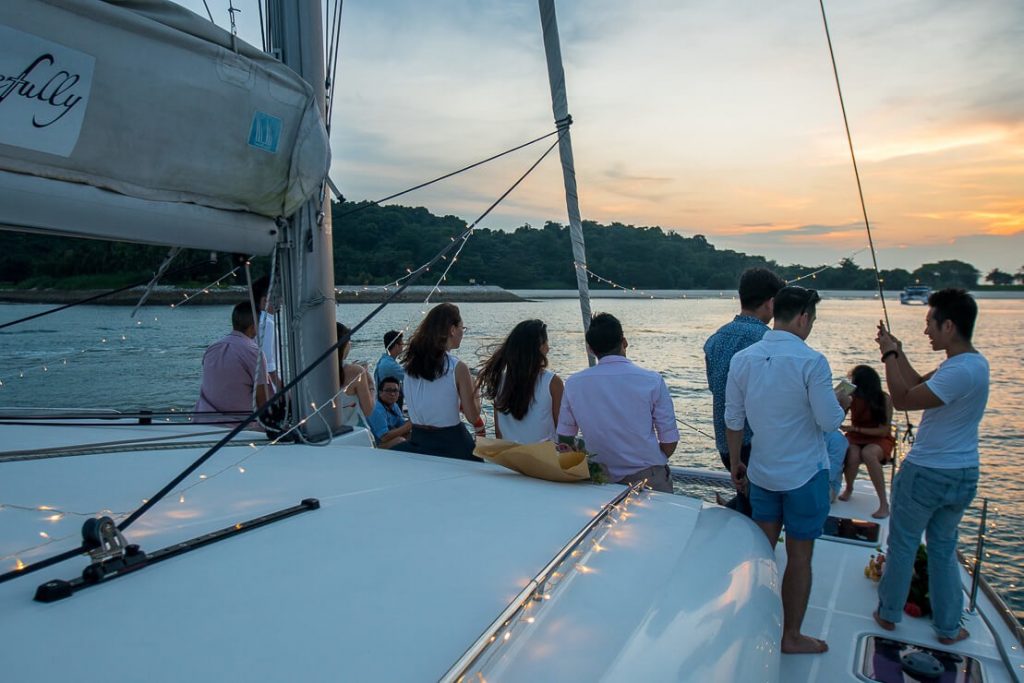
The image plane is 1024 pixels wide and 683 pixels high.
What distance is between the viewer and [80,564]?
1.47 meters

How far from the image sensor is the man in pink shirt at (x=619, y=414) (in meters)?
2.96

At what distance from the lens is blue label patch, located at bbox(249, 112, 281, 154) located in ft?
6.40

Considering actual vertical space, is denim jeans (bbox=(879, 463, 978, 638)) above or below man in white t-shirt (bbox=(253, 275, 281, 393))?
below

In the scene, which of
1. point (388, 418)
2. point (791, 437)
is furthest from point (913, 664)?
point (388, 418)

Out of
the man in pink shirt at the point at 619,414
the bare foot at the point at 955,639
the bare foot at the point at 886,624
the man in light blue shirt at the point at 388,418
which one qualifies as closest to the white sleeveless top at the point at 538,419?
the man in pink shirt at the point at 619,414

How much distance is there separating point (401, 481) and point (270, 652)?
1.07 metres

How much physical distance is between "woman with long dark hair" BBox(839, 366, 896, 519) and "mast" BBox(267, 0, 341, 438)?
400 cm

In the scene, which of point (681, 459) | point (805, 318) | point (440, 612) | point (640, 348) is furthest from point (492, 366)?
point (640, 348)

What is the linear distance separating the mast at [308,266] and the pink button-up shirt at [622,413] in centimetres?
115

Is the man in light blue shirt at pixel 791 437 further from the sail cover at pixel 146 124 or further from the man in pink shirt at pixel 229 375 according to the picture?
the man in pink shirt at pixel 229 375

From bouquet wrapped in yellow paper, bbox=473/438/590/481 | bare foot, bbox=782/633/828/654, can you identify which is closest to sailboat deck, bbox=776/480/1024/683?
bare foot, bbox=782/633/828/654

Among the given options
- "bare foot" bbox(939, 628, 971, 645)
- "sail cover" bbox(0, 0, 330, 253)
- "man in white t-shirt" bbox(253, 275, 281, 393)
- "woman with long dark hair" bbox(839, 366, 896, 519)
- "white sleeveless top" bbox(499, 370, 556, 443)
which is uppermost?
"sail cover" bbox(0, 0, 330, 253)

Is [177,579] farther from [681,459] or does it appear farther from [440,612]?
[681,459]

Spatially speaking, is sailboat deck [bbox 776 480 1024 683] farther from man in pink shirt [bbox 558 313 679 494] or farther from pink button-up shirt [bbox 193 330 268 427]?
pink button-up shirt [bbox 193 330 268 427]
